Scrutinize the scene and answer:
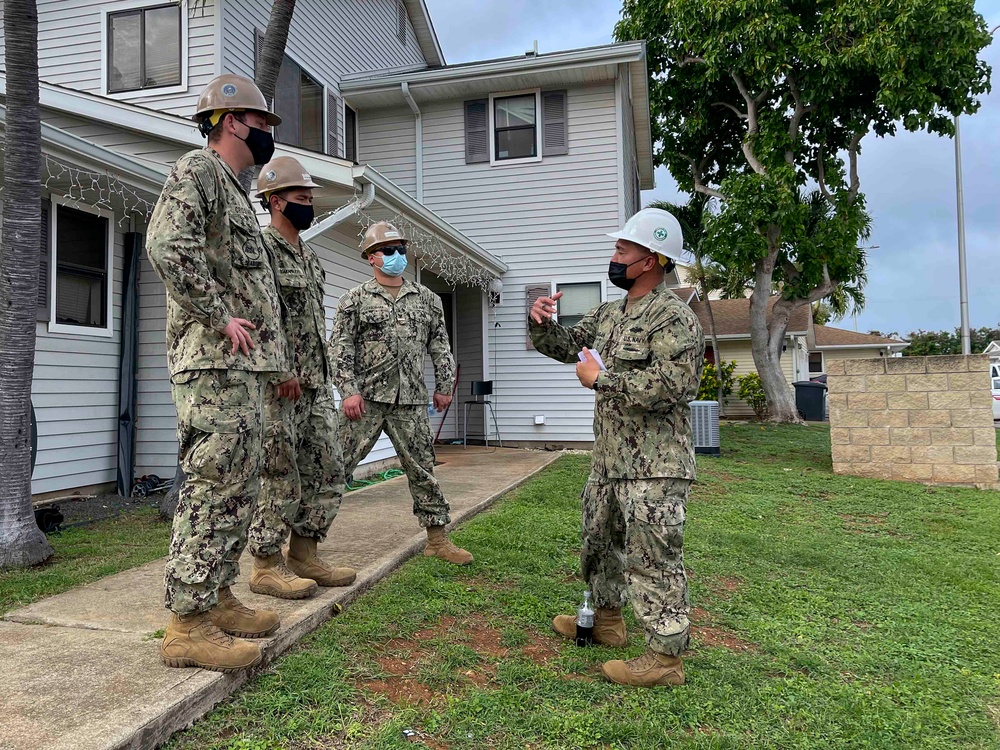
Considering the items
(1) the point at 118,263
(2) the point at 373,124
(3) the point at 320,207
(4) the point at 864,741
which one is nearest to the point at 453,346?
(2) the point at 373,124

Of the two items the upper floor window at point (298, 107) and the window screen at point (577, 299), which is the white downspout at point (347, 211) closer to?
the upper floor window at point (298, 107)

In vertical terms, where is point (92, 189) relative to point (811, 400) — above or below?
above

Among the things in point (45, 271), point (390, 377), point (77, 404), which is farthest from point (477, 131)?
point (390, 377)

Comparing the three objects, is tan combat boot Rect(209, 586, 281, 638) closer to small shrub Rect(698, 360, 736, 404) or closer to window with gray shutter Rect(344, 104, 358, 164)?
window with gray shutter Rect(344, 104, 358, 164)

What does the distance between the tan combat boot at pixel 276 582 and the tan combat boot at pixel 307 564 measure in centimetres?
12

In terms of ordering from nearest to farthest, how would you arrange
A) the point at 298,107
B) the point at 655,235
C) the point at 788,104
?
the point at 655,235, the point at 298,107, the point at 788,104

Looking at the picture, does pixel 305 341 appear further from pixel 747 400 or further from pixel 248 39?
pixel 747 400

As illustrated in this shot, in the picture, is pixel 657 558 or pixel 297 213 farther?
pixel 297 213

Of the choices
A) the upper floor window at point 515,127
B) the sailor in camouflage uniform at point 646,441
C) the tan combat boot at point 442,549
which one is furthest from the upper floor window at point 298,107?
the sailor in camouflage uniform at point 646,441

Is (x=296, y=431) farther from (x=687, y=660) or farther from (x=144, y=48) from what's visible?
(x=144, y=48)

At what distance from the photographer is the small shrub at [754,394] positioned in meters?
18.7

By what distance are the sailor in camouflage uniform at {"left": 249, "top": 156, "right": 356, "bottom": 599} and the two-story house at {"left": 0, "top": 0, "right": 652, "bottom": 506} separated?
9.40ft

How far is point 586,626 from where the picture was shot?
9.62ft

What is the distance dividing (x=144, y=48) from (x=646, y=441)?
8.47 meters
